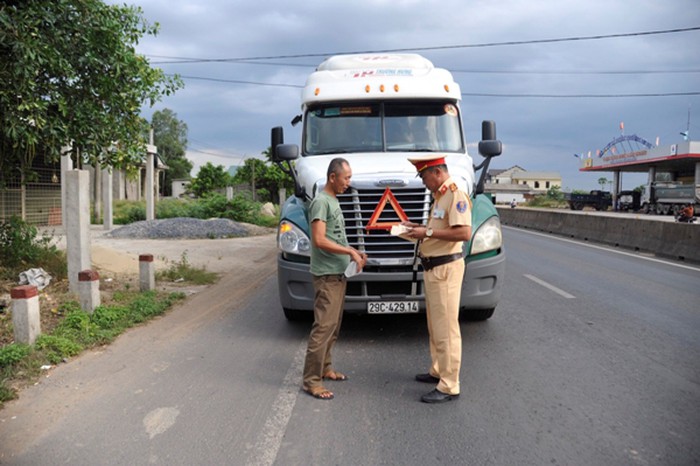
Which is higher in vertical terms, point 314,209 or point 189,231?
point 314,209

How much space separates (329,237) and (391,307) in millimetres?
1480

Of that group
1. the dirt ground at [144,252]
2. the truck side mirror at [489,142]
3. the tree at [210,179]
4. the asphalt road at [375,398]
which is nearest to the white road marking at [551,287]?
the asphalt road at [375,398]

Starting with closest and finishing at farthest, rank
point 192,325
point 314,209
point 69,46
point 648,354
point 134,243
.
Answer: point 314,209, point 648,354, point 192,325, point 69,46, point 134,243

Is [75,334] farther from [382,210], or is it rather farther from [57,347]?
[382,210]

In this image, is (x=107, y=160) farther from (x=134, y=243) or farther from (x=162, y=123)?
(x=162, y=123)

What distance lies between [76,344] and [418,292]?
355 centimetres

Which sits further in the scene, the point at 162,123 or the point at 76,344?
the point at 162,123

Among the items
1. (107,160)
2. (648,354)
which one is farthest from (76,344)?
(648,354)

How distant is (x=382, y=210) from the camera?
5.82 meters

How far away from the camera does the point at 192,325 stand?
7.15m

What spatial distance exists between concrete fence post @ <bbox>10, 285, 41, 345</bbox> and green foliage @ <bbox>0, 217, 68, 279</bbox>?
3915 mm

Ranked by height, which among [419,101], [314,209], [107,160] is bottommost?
[314,209]

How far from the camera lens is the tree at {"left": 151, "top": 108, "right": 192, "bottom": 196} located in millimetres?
78750

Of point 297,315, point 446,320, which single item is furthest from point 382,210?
point 297,315
